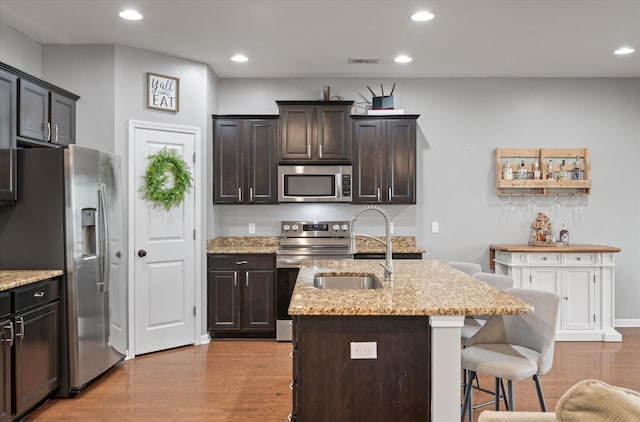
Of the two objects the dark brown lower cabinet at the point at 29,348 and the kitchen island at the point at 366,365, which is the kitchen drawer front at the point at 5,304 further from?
the kitchen island at the point at 366,365

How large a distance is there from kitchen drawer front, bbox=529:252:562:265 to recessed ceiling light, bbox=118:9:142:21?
417 centimetres

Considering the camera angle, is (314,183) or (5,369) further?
(314,183)

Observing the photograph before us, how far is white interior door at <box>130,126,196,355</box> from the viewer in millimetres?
4203

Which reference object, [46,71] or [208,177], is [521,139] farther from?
[46,71]

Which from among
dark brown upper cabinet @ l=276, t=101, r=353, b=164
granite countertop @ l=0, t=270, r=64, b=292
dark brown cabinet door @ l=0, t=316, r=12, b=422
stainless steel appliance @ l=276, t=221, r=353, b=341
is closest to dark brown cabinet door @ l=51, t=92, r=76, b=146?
granite countertop @ l=0, t=270, r=64, b=292

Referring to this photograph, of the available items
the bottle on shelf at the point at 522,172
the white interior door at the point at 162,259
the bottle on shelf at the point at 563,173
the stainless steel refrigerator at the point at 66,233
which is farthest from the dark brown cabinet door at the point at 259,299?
the bottle on shelf at the point at 563,173

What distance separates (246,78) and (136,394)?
3.46 meters

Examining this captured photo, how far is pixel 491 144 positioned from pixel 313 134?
207 centimetres

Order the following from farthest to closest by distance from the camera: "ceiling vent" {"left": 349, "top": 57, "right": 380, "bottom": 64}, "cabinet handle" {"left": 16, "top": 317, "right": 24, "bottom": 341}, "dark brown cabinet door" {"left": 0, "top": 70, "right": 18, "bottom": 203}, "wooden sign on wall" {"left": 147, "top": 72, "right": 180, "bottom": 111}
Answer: "ceiling vent" {"left": 349, "top": 57, "right": 380, "bottom": 64}
"wooden sign on wall" {"left": 147, "top": 72, "right": 180, "bottom": 111}
"dark brown cabinet door" {"left": 0, "top": 70, "right": 18, "bottom": 203}
"cabinet handle" {"left": 16, "top": 317, "right": 24, "bottom": 341}

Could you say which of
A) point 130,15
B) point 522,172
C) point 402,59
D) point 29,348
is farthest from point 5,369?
point 522,172

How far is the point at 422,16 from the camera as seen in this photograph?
3508 millimetres

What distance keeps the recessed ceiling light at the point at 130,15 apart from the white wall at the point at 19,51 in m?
1.05

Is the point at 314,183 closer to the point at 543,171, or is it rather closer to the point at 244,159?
the point at 244,159

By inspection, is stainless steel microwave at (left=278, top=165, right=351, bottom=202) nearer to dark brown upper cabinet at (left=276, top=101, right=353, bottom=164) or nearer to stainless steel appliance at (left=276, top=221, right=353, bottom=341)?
dark brown upper cabinet at (left=276, top=101, right=353, bottom=164)
